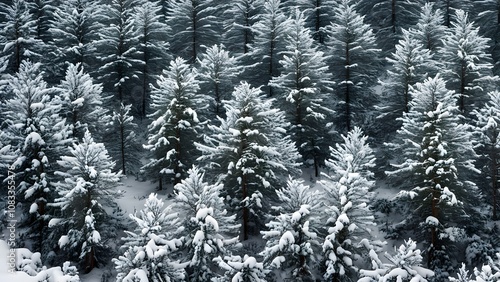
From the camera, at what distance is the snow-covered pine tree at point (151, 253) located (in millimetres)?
21797

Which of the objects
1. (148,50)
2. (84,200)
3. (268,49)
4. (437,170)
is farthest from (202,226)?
(148,50)

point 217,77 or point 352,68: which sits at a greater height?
point 352,68

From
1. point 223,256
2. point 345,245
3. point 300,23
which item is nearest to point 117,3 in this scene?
point 300,23

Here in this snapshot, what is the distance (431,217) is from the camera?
24.7m

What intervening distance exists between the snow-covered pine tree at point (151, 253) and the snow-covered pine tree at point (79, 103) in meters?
9.07

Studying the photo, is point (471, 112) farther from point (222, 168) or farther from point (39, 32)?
point (39, 32)

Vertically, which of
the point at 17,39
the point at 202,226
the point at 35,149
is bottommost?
the point at 202,226

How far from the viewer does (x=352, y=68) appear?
35.1 m

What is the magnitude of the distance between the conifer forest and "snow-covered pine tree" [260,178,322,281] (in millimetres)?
95

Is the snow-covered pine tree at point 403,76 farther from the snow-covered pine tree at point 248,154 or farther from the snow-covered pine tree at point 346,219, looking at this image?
the snow-covered pine tree at point 346,219

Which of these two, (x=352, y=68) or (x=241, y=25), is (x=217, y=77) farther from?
(x=352, y=68)

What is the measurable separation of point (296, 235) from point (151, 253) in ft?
22.5

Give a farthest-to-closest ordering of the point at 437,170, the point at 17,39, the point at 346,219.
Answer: the point at 17,39 < the point at 437,170 < the point at 346,219

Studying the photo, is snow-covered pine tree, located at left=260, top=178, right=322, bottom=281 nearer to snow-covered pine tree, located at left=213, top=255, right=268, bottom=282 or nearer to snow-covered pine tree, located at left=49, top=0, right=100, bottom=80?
snow-covered pine tree, located at left=213, top=255, right=268, bottom=282
